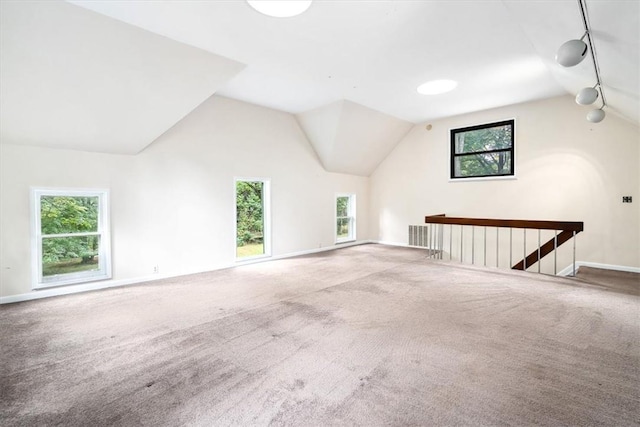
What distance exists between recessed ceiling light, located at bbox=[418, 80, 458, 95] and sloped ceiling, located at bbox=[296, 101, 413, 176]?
1.32 metres

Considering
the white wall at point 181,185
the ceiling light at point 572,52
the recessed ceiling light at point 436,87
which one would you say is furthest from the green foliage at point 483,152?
the ceiling light at point 572,52

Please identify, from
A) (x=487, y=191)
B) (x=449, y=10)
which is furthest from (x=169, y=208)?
(x=487, y=191)

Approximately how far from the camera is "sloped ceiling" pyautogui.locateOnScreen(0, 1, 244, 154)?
2.76m

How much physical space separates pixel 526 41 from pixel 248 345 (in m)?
4.58

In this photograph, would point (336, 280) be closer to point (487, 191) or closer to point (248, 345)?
point (248, 345)

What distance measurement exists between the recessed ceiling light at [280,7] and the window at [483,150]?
5244 millimetres

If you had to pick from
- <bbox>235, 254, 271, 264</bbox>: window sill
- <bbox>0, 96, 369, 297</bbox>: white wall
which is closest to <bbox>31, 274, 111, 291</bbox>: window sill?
<bbox>0, 96, 369, 297</bbox>: white wall

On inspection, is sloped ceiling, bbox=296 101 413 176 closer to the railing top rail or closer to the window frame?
the window frame

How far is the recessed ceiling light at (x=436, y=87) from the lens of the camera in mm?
4762

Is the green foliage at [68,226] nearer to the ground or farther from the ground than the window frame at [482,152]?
nearer to the ground

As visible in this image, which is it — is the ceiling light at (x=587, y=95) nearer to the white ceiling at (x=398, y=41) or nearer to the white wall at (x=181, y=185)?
the white ceiling at (x=398, y=41)

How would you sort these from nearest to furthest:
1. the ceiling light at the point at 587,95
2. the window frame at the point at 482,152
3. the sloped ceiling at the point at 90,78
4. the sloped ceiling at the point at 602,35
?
the sloped ceiling at the point at 602,35 → the sloped ceiling at the point at 90,78 → the ceiling light at the point at 587,95 → the window frame at the point at 482,152

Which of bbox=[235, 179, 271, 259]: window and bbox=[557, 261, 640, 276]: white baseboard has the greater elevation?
bbox=[235, 179, 271, 259]: window

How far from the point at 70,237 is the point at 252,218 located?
2902 millimetres
